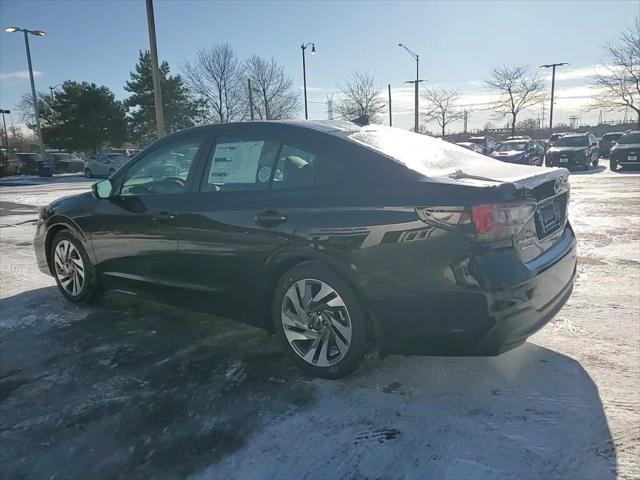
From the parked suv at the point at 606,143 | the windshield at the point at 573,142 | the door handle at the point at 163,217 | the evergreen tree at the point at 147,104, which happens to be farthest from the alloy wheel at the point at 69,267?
the evergreen tree at the point at 147,104

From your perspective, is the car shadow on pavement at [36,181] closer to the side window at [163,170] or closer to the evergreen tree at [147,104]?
the evergreen tree at [147,104]

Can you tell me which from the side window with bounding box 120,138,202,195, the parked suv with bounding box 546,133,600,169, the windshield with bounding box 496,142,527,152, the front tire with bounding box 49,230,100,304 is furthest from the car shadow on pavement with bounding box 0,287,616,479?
the parked suv with bounding box 546,133,600,169

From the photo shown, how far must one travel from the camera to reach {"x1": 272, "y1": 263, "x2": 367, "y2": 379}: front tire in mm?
2934

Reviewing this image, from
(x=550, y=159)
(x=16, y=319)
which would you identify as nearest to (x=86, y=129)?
(x=550, y=159)

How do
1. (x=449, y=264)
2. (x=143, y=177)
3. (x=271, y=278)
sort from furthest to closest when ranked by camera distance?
(x=143, y=177), (x=271, y=278), (x=449, y=264)

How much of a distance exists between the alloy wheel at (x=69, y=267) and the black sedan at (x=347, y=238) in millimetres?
777

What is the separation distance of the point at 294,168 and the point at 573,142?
24441 mm

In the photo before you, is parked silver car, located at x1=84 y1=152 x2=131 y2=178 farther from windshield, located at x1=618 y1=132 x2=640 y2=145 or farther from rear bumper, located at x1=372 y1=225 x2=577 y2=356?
rear bumper, located at x1=372 y1=225 x2=577 y2=356

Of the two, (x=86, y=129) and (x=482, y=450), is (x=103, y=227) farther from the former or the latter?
(x=86, y=129)

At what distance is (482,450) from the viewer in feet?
7.83

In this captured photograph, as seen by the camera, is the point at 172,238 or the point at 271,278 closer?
the point at 271,278

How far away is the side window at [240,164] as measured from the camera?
333cm

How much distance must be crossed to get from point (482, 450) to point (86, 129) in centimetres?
4904

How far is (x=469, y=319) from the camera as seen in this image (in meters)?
2.61
